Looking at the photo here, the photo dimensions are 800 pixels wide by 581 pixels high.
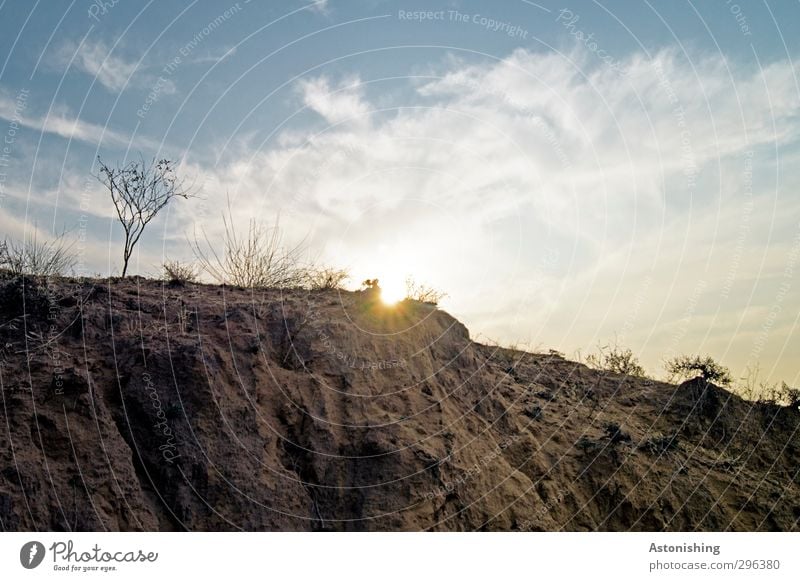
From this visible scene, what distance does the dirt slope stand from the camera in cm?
880

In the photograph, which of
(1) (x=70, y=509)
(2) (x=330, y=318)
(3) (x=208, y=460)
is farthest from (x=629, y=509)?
(1) (x=70, y=509)

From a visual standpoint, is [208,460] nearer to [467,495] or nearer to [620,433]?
[467,495]

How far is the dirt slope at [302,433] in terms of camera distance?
8.80 metres

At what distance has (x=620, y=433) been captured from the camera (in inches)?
542

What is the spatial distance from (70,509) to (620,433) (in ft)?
33.4
